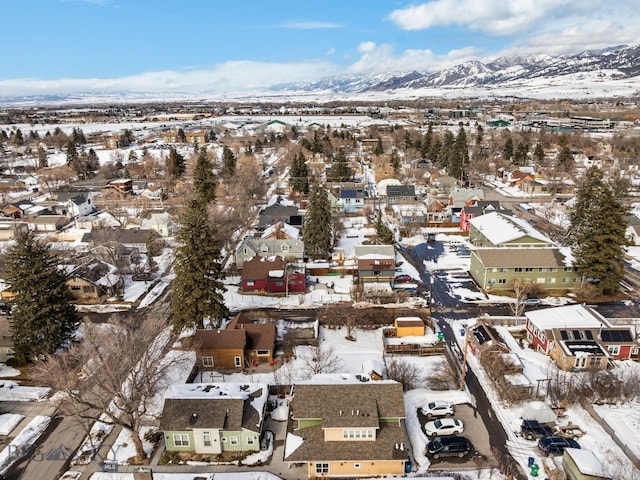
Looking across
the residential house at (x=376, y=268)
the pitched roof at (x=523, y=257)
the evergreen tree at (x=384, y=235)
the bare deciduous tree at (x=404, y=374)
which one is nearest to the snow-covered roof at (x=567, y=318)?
the pitched roof at (x=523, y=257)

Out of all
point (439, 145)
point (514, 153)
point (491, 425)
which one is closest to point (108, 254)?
point (491, 425)

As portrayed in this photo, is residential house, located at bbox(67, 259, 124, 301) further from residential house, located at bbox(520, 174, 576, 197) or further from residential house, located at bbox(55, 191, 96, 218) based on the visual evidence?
residential house, located at bbox(520, 174, 576, 197)

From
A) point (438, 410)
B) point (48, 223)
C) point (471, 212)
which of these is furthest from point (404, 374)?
point (48, 223)

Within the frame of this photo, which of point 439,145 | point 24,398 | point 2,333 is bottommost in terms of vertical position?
point 24,398

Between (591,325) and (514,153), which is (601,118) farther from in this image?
(591,325)

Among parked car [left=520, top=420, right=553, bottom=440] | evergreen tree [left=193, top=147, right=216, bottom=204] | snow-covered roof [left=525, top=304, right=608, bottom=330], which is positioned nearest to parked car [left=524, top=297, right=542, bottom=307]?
snow-covered roof [left=525, top=304, right=608, bottom=330]

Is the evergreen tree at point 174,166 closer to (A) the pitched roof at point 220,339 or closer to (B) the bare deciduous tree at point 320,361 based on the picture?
(A) the pitched roof at point 220,339
